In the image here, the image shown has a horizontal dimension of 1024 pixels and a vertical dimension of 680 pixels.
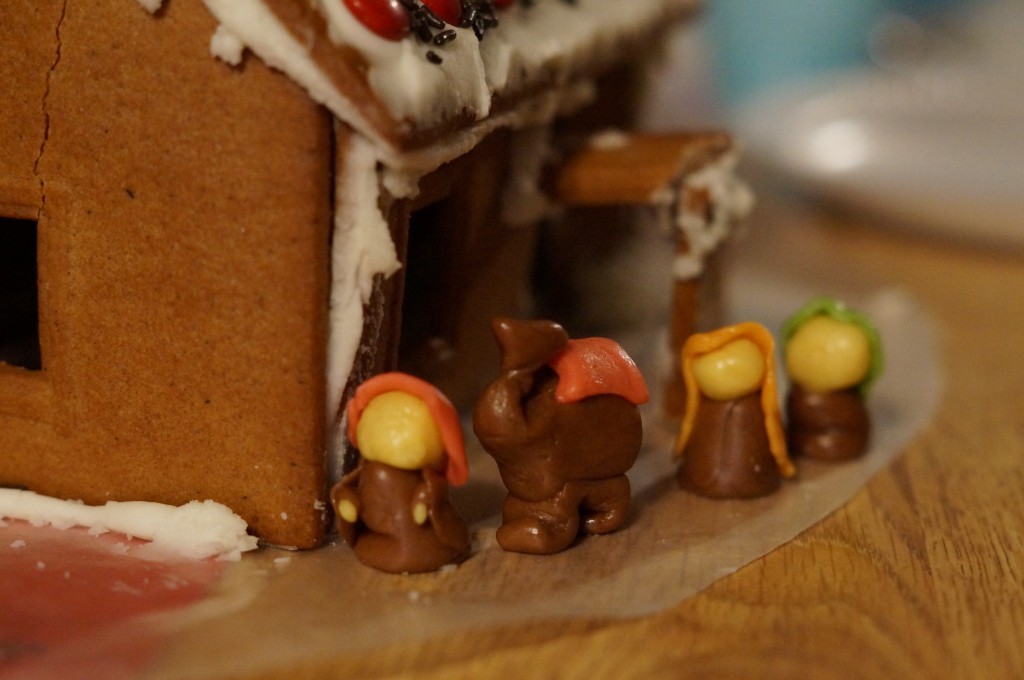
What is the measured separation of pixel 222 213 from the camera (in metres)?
1.14

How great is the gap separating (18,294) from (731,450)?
901mm

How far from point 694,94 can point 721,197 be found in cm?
205

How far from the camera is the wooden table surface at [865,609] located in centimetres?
103

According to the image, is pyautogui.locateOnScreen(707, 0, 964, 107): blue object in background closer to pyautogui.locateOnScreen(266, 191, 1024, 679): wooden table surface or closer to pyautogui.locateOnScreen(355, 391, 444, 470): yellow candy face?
pyautogui.locateOnScreen(266, 191, 1024, 679): wooden table surface

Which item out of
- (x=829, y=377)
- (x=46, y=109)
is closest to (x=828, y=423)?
(x=829, y=377)

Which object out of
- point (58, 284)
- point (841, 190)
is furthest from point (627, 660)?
point (841, 190)

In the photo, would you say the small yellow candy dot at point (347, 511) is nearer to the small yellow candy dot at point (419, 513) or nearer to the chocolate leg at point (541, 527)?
the small yellow candy dot at point (419, 513)

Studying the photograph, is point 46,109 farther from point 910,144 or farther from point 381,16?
point 910,144

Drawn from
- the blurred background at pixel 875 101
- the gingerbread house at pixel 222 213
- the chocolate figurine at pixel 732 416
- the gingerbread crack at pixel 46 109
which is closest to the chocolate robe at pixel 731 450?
the chocolate figurine at pixel 732 416

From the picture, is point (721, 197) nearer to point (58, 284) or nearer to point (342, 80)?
point (342, 80)

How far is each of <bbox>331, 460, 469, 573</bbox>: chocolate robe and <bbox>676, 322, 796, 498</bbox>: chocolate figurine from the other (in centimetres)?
34

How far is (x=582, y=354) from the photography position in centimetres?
120

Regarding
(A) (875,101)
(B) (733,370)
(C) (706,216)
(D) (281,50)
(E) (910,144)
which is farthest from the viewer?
(A) (875,101)

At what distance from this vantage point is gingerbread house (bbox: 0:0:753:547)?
3.56 ft
